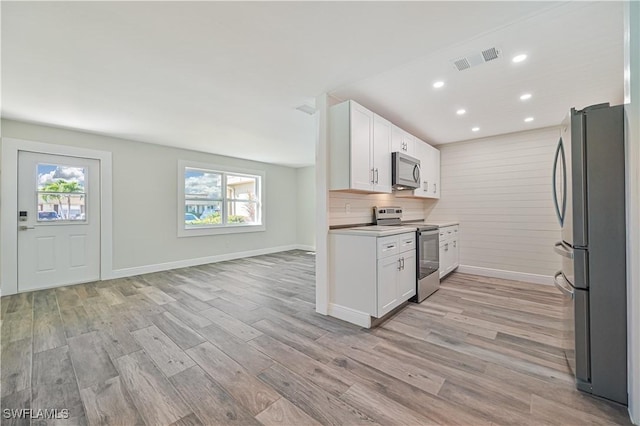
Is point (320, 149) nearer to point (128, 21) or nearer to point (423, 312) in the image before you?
point (128, 21)

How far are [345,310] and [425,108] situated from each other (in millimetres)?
2693

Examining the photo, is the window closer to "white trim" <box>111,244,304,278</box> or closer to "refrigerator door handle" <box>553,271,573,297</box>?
"white trim" <box>111,244,304,278</box>

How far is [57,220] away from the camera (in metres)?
4.04

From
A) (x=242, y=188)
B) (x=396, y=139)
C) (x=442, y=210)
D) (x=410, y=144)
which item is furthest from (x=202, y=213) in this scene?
(x=442, y=210)

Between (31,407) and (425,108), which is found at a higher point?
(425,108)

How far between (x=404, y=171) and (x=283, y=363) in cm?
276

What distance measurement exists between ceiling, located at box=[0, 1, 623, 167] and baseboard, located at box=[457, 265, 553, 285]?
2409 mm

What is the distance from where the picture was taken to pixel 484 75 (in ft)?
8.27

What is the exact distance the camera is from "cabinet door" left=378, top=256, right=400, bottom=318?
2.60m

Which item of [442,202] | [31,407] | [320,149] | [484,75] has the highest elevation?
[484,75]

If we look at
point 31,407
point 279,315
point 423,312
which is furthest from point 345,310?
point 31,407

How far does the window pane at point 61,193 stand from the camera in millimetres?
3941

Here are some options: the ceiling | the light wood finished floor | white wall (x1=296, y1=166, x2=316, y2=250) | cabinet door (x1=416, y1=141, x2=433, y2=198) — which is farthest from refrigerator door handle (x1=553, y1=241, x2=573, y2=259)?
white wall (x1=296, y1=166, x2=316, y2=250)

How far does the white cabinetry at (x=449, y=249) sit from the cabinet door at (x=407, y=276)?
42.8 inches
